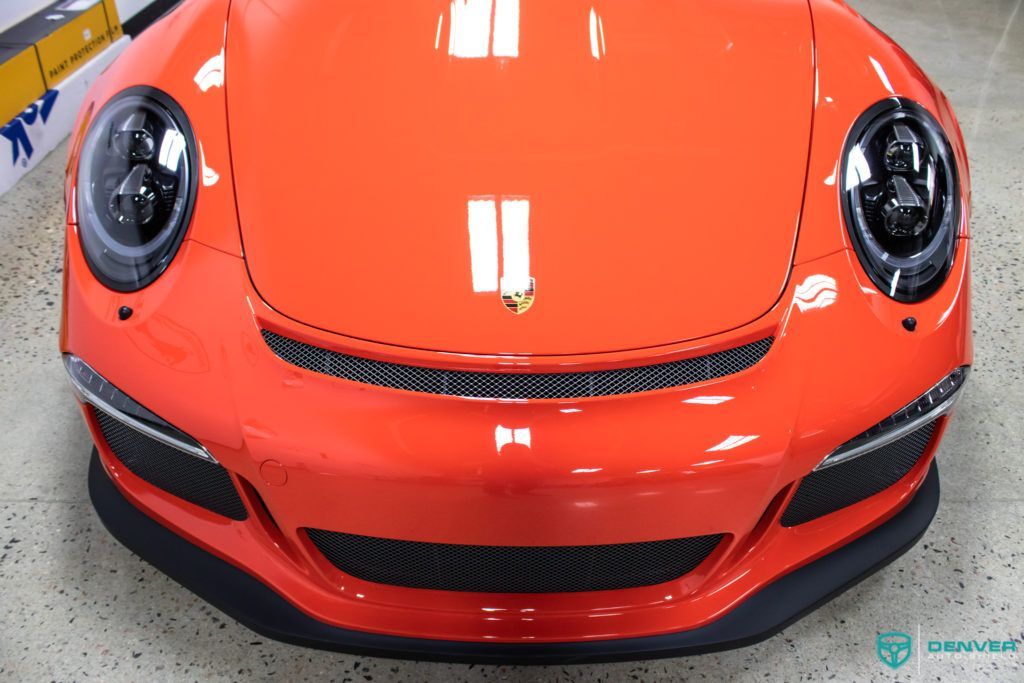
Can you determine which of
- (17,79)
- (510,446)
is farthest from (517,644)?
(17,79)

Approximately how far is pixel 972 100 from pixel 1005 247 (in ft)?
3.55

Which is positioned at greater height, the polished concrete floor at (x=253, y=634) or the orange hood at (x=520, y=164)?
the orange hood at (x=520, y=164)

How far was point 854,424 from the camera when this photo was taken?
3.79 feet

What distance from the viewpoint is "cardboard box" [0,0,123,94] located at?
9.53ft

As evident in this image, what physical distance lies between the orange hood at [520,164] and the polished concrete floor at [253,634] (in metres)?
0.62

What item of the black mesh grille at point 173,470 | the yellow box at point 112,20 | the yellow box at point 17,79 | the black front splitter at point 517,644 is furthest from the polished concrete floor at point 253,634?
the yellow box at point 112,20

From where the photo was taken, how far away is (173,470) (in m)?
1.28

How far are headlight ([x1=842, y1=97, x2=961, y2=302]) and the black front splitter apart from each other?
38 centimetres

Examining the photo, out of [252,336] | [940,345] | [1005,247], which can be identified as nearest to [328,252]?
[252,336]

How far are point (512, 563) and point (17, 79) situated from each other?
2391 mm

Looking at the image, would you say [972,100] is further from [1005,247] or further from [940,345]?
[940,345]

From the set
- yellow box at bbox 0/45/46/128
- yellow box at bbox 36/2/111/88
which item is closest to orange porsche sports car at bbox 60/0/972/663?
yellow box at bbox 0/45/46/128

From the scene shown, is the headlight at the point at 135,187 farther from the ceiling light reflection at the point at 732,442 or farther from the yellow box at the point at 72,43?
the yellow box at the point at 72,43

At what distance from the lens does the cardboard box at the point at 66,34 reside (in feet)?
9.53
